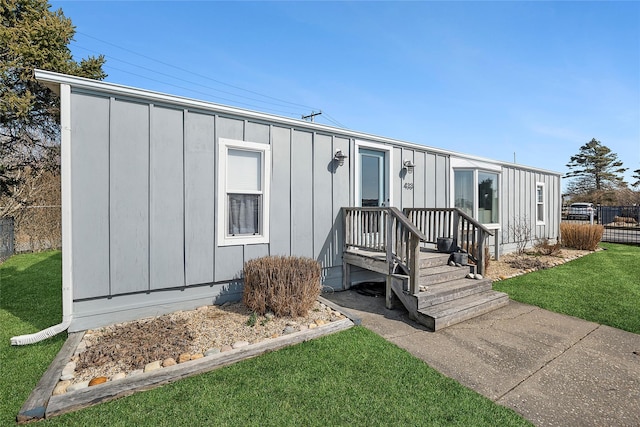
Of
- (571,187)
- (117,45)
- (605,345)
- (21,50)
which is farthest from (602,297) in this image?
(571,187)

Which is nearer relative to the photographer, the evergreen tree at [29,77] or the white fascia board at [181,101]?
the white fascia board at [181,101]

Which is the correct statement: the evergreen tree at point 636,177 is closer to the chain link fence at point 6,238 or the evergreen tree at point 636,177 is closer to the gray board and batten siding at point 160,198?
the gray board and batten siding at point 160,198

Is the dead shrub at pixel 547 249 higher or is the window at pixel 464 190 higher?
the window at pixel 464 190

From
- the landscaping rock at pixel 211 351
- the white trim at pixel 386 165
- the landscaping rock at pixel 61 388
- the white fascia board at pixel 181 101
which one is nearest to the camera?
the landscaping rock at pixel 61 388

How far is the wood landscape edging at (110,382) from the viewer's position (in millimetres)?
2070

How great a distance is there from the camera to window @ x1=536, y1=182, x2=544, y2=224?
33.2 feet

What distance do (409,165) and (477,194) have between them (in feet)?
9.72

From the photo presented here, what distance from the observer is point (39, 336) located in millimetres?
3170

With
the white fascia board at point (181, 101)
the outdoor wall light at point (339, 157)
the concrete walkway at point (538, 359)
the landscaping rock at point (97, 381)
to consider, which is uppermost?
the white fascia board at point (181, 101)

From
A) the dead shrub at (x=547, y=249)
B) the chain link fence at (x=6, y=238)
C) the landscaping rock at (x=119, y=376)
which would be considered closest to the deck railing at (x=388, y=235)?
the landscaping rock at (x=119, y=376)

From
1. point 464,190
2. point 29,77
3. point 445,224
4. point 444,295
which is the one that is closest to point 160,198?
point 444,295

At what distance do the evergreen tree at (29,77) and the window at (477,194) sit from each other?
10727 mm

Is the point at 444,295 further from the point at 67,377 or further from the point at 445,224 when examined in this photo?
the point at 67,377

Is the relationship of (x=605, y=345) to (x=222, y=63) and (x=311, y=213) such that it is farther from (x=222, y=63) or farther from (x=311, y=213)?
(x=222, y=63)
